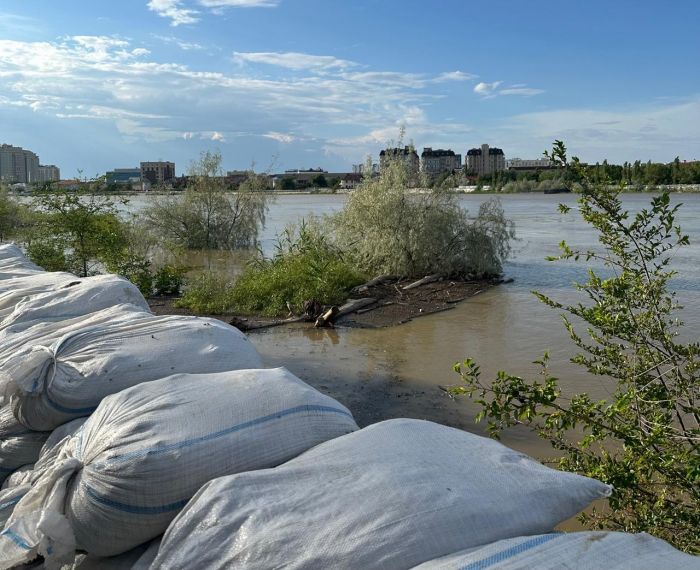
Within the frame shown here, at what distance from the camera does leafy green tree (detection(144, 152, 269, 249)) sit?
68.8 ft

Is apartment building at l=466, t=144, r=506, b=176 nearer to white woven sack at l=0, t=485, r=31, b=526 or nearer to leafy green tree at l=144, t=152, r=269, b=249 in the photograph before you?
leafy green tree at l=144, t=152, r=269, b=249

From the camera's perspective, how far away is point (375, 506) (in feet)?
6.03

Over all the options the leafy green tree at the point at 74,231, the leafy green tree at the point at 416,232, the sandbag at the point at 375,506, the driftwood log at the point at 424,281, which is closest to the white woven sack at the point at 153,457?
the sandbag at the point at 375,506

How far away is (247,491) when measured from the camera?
201 centimetres

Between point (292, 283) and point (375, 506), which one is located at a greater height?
point (375, 506)

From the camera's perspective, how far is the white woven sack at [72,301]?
421 centimetres

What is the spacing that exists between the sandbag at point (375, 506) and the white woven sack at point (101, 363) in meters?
1.17

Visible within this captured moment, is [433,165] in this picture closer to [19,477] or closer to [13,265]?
[13,265]

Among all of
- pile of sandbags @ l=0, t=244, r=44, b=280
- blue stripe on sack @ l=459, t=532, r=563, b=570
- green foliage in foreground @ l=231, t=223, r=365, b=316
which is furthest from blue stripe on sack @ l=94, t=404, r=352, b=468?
green foliage in foreground @ l=231, t=223, r=365, b=316

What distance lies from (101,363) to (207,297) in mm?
8029

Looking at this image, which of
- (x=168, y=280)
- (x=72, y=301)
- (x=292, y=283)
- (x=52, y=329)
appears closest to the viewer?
(x=52, y=329)

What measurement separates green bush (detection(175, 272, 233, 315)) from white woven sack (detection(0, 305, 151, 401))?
6.67 m

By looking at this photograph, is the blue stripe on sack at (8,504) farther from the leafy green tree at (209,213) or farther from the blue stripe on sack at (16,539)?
the leafy green tree at (209,213)

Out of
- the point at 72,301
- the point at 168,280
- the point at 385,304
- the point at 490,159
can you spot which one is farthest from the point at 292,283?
the point at 490,159
